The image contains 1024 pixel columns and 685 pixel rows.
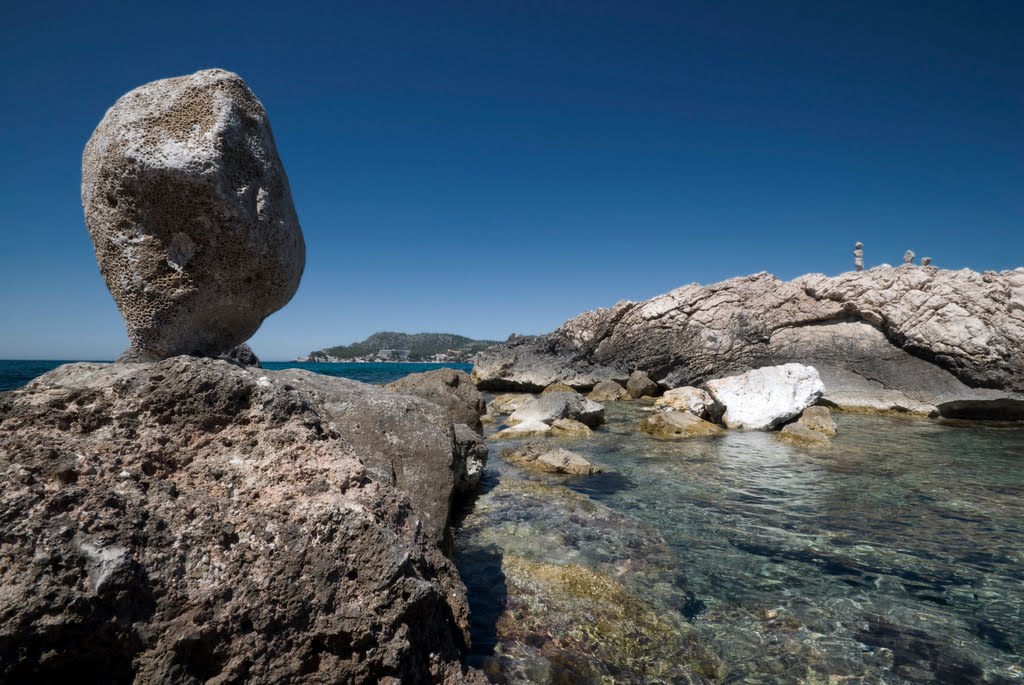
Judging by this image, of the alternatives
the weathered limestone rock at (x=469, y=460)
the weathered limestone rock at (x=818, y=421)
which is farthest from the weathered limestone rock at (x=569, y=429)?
the weathered limestone rock at (x=469, y=460)

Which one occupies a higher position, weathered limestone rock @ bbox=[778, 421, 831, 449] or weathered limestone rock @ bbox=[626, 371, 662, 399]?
weathered limestone rock @ bbox=[626, 371, 662, 399]

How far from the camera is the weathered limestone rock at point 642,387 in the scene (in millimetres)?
27969

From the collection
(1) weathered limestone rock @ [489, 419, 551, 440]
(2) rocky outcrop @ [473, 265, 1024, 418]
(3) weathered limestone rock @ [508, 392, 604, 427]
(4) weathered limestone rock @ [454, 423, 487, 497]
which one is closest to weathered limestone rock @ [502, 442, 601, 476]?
(4) weathered limestone rock @ [454, 423, 487, 497]

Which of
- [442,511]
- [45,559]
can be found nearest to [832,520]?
[442,511]

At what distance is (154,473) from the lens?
3033 mm

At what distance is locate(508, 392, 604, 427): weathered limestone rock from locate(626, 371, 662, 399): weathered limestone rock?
10.5m

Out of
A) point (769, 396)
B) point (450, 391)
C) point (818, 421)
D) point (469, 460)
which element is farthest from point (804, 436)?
point (469, 460)

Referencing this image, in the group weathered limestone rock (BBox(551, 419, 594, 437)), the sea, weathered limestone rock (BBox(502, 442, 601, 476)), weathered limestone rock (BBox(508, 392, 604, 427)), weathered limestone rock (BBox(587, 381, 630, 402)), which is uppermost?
weathered limestone rock (BBox(587, 381, 630, 402))

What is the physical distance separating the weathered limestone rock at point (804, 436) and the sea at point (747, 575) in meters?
2.71

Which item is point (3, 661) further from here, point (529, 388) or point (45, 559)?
point (529, 388)

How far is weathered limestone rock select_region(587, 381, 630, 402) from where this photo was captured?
27141mm

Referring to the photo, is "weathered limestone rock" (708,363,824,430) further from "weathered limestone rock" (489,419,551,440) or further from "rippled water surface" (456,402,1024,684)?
"weathered limestone rock" (489,419,551,440)

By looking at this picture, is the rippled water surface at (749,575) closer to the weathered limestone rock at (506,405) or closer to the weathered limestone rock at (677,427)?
the weathered limestone rock at (677,427)

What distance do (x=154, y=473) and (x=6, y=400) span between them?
0.91 meters
